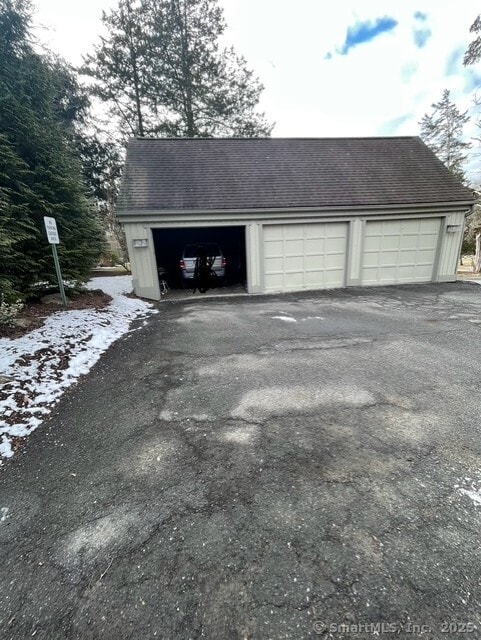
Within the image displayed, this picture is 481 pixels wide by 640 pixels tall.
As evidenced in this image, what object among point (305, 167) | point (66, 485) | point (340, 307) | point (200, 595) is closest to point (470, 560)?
point (200, 595)

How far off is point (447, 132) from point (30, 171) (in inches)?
1240

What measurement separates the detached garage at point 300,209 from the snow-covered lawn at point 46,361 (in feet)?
10.9

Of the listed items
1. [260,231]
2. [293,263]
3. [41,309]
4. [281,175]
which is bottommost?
[41,309]

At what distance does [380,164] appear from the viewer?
35.0 feet

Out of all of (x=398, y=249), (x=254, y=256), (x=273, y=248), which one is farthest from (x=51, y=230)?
(x=398, y=249)

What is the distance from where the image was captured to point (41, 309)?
6133 mm

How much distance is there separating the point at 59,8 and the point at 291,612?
1364cm

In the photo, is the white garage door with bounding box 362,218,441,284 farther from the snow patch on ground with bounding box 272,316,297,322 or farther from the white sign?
the white sign

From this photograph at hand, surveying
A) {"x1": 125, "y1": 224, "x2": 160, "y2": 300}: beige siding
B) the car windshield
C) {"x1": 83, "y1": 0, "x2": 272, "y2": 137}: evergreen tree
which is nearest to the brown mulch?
{"x1": 125, "y1": 224, "x2": 160, "y2": 300}: beige siding

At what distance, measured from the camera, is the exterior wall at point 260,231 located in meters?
8.45

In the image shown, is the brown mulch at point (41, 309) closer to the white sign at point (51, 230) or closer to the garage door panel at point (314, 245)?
the white sign at point (51, 230)

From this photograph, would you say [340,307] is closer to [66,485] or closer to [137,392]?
[137,392]

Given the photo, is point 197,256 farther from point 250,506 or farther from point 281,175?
point 250,506

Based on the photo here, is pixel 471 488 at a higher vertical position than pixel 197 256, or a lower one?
lower
